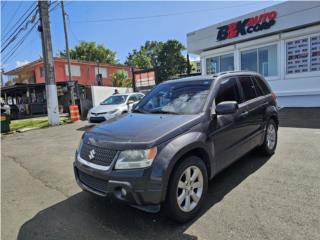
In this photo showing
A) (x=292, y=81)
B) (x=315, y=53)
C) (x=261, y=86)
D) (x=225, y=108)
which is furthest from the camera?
(x=292, y=81)

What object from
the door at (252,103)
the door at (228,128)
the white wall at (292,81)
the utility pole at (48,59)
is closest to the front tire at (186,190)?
the door at (228,128)

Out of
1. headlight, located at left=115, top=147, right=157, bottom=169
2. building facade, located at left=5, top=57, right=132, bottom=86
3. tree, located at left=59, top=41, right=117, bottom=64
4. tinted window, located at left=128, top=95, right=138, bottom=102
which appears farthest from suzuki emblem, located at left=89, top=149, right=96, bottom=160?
tree, located at left=59, top=41, right=117, bottom=64

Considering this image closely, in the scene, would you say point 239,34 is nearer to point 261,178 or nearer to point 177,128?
point 261,178

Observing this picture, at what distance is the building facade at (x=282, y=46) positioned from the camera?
12727 mm

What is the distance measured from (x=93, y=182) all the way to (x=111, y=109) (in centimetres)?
866

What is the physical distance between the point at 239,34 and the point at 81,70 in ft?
85.2

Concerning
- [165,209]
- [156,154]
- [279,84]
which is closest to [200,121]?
[156,154]

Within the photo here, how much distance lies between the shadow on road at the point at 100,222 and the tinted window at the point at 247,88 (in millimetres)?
1678

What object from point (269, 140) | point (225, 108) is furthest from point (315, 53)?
point (225, 108)

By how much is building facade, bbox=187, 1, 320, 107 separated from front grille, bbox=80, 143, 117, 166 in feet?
40.7

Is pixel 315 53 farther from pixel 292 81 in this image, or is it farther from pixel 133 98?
pixel 133 98

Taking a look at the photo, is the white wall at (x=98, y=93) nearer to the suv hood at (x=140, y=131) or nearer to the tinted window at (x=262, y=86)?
the tinted window at (x=262, y=86)

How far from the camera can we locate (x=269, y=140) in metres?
5.68

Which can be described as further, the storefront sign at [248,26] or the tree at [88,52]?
the tree at [88,52]
